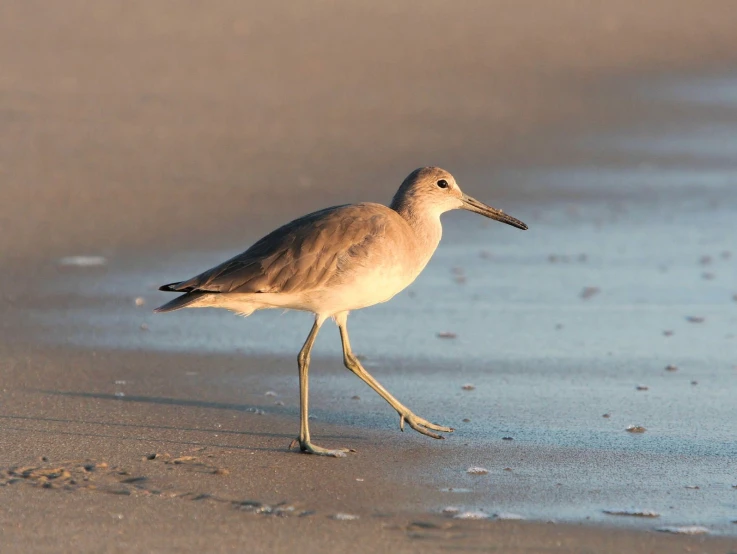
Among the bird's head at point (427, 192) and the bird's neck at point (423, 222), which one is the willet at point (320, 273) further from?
the bird's head at point (427, 192)

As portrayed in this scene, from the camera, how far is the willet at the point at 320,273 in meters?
5.47

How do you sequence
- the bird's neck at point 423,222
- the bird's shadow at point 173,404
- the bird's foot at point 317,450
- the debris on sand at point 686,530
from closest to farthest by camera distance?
the debris on sand at point 686,530 → the bird's foot at point 317,450 → the bird's shadow at point 173,404 → the bird's neck at point 423,222

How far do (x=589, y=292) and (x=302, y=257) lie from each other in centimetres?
326

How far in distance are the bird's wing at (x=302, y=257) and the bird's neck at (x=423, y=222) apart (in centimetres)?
31

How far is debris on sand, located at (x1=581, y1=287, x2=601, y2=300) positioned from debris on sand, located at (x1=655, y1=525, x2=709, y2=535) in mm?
3900

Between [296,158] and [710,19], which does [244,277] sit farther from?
[710,19]

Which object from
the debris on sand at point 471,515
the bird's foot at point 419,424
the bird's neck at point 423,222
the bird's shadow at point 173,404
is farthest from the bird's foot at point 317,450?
the bird's neck at point 423,222

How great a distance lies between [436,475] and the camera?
5.02m

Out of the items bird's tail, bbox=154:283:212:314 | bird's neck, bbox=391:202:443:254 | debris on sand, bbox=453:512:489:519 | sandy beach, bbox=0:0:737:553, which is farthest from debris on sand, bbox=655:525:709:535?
bird's tail, bbox=154:283:212:314

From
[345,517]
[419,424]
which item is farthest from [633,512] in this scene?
[419,424]

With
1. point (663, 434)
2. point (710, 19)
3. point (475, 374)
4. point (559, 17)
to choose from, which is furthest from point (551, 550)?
point (710, 19)

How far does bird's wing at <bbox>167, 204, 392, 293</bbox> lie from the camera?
5.48 meters

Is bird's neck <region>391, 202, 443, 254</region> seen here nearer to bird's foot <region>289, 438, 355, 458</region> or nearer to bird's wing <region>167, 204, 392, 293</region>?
bird's wing <region>167, 204, 392, 293</region>

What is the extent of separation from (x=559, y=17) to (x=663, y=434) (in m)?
15.8
